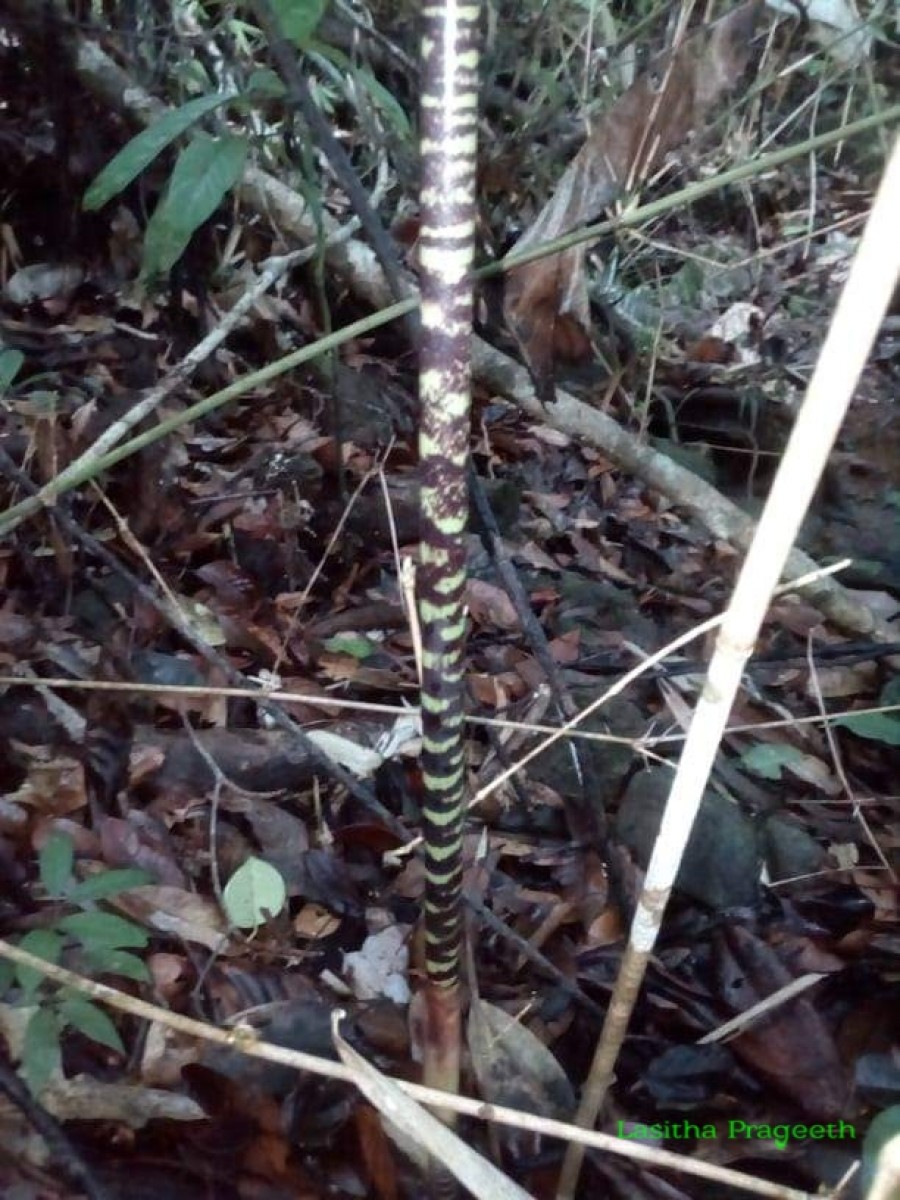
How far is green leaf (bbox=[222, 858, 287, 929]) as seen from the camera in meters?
1.20

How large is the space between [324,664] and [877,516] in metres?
1.36

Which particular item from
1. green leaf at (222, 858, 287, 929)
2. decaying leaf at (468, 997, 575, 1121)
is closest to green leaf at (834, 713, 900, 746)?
decaying leaf at (468, 997, 575, 1121)

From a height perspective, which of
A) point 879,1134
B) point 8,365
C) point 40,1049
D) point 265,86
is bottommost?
point 40,1049

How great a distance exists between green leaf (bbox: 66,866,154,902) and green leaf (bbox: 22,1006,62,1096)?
0.11 metres

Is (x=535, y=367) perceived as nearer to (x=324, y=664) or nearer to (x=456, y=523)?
(x=456, y=523)

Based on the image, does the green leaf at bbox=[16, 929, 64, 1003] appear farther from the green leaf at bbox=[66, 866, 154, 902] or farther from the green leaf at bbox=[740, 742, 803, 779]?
the green leaf at bbox=[740, 742, 803, 779]

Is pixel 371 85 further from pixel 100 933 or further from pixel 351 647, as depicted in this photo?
pixel 100 933

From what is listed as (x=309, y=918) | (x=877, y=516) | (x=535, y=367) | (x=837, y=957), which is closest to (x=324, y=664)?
(x=309, y=918)

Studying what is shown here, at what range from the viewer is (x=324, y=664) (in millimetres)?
1599

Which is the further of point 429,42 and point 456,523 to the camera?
point 456,523

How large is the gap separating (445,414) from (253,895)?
0.75 meters

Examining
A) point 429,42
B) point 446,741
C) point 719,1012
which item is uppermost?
point 429,42

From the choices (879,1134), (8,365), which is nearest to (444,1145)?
(879,1134)

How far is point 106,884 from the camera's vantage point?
0.98m
